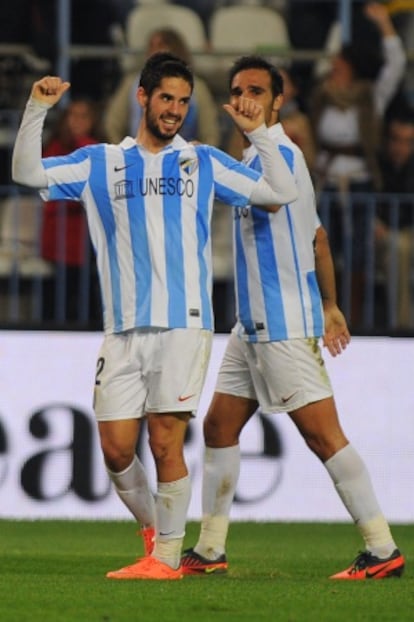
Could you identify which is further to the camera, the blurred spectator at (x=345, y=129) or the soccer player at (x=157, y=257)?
the blurred spectator at (x=345, y=129)

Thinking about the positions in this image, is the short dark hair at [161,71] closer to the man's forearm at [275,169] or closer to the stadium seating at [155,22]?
the man's forearm at [275,169]

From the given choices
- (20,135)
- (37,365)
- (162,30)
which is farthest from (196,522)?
(20,135)

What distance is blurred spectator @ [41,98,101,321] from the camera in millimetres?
13492

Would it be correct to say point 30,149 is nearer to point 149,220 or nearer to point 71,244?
point 149,220

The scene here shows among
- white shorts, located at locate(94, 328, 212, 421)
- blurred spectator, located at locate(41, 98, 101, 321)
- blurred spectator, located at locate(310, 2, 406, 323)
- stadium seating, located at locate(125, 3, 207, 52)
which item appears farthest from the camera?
stadium seating, located at locate(125, 3, 207, 52)

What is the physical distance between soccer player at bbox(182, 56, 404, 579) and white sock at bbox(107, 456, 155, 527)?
14.4 inches

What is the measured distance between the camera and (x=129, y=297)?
8.24 meters

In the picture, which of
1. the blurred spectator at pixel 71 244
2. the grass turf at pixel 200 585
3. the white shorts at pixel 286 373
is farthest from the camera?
the blurred spectator at pixel 71 244

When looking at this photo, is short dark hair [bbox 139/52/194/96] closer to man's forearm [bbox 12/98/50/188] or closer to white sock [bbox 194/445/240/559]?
man's forearm [bbox 12/98/50/188]

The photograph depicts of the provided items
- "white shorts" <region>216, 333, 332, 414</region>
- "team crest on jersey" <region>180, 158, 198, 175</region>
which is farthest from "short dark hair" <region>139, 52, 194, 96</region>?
"white shorts" <region>216, 333, 332, 414</region>

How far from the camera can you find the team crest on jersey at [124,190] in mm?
8266

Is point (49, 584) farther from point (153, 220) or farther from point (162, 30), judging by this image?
point (162, 30)

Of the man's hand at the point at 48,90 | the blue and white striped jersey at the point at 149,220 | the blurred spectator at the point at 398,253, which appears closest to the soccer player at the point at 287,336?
the blue and white striped jersey at the point at 149,220

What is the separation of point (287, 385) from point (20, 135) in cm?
161
